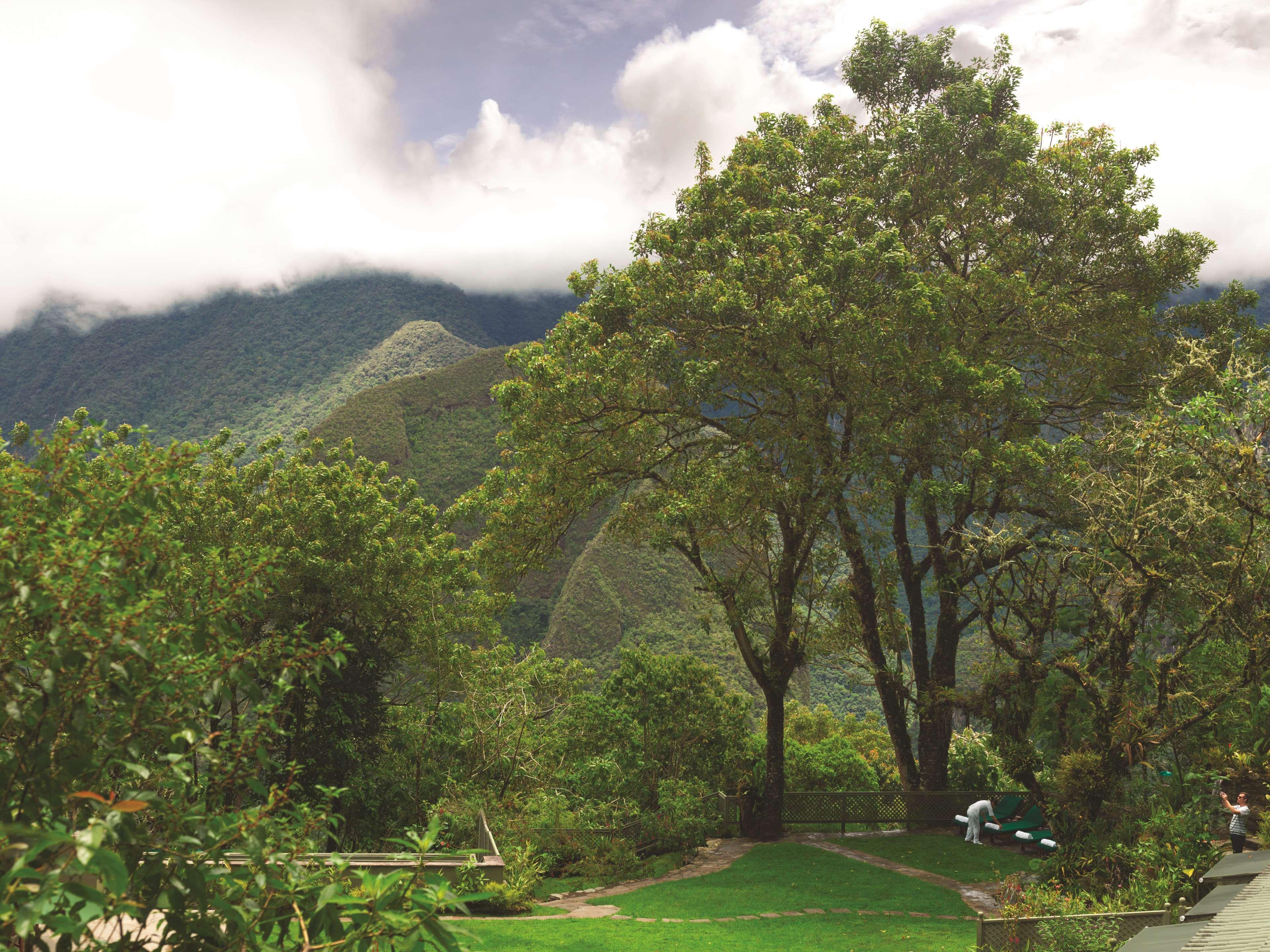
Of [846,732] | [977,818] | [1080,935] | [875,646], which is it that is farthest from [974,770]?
[846,732]

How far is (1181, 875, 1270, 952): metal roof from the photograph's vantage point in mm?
5207

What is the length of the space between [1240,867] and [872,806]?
12440 millimetres

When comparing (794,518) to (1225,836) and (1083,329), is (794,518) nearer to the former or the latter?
(1083,329)

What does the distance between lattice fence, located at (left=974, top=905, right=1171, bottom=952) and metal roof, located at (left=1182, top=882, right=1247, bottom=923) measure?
546 millimetres

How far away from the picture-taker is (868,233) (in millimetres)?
17750

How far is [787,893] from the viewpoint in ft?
44.3

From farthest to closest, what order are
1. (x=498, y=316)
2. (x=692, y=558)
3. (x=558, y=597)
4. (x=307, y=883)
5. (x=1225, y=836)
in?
(x=498, y=316), (x=558, y=597), (x=692, y=558), (x=1225, y=836), (x=307, y=883)

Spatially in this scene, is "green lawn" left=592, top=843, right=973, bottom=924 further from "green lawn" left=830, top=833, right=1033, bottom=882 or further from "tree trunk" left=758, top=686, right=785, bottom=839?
"tree trunk" left=758, top=686, right=785, bottom=839

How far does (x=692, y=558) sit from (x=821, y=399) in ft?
15.2

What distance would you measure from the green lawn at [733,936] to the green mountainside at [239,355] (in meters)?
93.8

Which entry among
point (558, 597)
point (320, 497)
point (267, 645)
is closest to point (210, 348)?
point (558, 597)

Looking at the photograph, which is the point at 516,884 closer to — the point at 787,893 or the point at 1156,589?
the point at 787,893

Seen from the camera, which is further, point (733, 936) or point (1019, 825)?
point (1019, 825)

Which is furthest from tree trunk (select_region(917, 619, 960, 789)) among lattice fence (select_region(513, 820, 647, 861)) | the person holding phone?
the person holding phone
